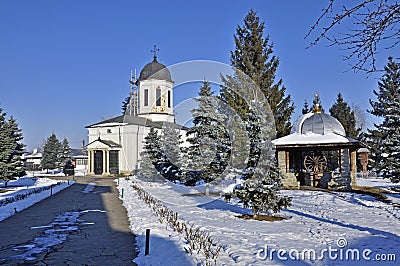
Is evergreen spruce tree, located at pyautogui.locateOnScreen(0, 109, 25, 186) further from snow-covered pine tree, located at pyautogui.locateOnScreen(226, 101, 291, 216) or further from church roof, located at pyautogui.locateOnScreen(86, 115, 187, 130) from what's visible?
church roof, located at pyautogui.locateOnScreen(86, 115, 187, 130)

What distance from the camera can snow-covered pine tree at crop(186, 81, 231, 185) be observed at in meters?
22.1

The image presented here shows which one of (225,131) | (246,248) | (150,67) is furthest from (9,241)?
(150,67)

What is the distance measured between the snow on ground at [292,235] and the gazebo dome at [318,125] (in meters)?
9.00

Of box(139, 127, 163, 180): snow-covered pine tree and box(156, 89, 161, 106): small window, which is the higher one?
box(156, 89, 161, 106): small window

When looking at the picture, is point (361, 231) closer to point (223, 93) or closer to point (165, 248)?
point (165, 248)

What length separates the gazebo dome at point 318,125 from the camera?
24719 millimetres

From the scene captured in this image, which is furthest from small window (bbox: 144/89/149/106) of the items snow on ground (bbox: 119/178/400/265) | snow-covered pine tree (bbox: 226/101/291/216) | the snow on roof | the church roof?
snow-covered pine tree (bbox: 226/101/291/216)

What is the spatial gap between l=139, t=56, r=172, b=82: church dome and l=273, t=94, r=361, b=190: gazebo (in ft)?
107

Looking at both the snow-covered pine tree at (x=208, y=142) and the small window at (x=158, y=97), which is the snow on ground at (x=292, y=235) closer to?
the snow-covered pine tree at (x=208, y=142)

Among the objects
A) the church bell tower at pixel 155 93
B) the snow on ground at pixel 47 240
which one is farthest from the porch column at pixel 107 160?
the snow on ground at pixel 47 240

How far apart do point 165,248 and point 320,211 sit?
795 cm

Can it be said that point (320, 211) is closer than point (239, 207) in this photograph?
Yes

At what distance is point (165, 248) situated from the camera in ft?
27.5

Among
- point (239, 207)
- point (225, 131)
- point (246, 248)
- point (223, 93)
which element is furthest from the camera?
point (223, 93)
